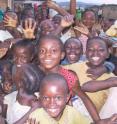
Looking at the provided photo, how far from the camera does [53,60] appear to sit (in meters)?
3.21

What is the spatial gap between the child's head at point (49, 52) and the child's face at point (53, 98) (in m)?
0.49

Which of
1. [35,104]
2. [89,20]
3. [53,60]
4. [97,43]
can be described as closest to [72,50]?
[97,43]

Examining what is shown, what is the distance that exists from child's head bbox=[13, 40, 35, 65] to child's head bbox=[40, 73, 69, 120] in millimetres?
835

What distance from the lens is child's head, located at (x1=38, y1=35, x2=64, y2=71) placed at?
320 cm

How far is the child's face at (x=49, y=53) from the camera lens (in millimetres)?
3193

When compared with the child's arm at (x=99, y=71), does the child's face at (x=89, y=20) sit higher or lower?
higher

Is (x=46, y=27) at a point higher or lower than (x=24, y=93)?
higher

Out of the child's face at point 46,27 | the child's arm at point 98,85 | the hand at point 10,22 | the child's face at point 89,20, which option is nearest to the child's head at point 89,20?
the child's face at point 89,20

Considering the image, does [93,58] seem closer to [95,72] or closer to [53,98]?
[95,72]

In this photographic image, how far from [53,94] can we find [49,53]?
0.57 meters

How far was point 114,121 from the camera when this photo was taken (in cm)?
275

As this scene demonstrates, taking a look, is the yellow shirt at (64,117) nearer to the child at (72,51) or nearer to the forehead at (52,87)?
the forehead at (52,87)

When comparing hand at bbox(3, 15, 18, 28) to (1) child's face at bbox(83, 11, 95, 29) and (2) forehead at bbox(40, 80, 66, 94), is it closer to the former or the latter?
(1) child's face at bbox(83, 11, 95, 29)

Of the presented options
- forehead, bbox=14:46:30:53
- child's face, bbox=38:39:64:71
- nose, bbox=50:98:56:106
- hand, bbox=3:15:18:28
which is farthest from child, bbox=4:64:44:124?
hand, bbox=3:15:18:28
